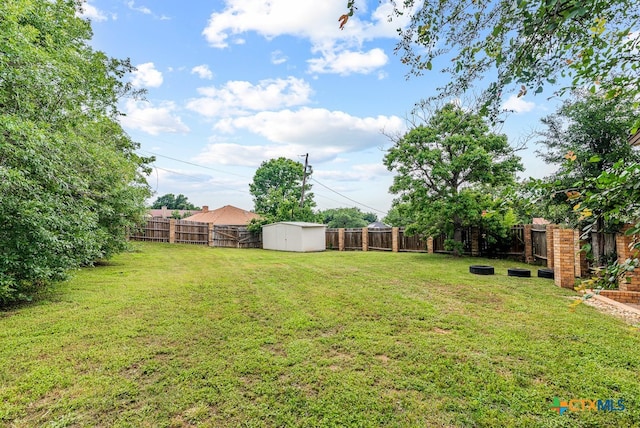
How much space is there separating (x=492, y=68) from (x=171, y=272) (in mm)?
8226

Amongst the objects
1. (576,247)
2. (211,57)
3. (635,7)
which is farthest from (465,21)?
(211,57)

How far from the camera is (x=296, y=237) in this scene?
52.6 ft

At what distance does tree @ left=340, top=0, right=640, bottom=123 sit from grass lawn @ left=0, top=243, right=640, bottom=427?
2066mm

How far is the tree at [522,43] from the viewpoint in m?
1.42

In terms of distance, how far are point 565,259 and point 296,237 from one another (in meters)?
11.8

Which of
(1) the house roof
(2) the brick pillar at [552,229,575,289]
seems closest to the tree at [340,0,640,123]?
(2) the brick pillar at [552,229,575,289]

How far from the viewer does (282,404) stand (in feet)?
7.07

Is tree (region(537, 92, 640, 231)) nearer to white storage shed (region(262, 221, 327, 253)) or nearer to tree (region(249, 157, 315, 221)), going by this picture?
white storage shed (region(262, 221, 327, 253))

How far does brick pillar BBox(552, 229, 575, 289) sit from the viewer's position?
5.97 metres

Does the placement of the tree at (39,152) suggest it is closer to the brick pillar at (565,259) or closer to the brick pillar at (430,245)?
the brick pillar at (565,259)

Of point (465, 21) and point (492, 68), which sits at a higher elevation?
A: point (465, 21)

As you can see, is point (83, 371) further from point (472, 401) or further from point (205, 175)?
point (205, 175)

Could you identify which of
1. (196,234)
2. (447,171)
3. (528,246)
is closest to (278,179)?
(196,234)

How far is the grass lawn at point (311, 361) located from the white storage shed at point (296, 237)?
1073 centimetres
